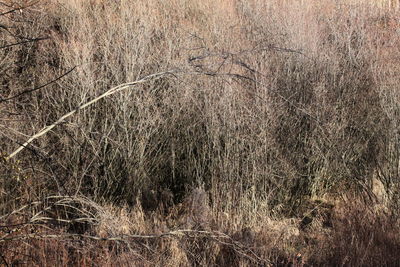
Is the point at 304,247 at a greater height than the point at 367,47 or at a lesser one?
lesser

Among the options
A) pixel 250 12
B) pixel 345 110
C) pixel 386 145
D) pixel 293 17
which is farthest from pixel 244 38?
pixel 386 145

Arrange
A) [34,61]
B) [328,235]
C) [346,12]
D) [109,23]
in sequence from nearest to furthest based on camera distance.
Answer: [328,235] → [34,61] → [109,23] → [346,12]

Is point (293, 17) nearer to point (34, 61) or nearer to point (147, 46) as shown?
point (147, 46)

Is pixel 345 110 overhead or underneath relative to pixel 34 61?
underneath

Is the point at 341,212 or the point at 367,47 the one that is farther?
the point at 367,47

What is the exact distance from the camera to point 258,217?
6250 millimetres

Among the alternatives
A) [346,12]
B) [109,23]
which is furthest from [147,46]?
[346,12]

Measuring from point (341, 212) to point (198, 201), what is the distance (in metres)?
1.88

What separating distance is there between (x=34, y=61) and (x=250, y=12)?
14.4ft

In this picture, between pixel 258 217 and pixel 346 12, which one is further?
pixel 346 12

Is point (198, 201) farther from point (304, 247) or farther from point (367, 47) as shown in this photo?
point (367, 47)

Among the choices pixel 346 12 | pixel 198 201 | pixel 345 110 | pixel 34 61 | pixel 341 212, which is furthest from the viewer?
pixel 346 12

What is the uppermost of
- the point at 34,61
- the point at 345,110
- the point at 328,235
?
the point at 34,61

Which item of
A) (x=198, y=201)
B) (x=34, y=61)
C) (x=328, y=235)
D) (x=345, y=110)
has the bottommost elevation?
(x=328, y=235)
